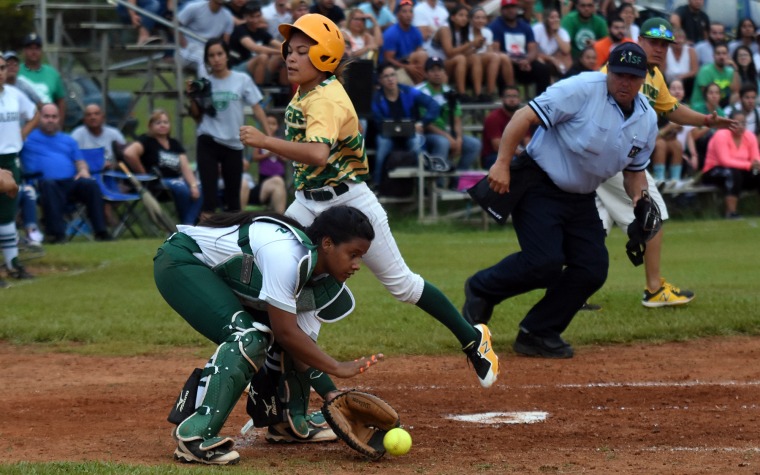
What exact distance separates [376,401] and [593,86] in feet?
9.72

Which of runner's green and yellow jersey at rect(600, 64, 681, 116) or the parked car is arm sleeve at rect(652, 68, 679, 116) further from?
the parked car

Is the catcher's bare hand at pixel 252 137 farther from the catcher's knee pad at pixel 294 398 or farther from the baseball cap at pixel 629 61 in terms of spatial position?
the baseball cap at pixel 629 61

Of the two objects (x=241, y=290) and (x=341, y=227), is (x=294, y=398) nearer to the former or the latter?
(x=241, y=290)

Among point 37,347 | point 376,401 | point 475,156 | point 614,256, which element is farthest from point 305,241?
point 475,156

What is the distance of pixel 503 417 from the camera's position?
6660 millimetres

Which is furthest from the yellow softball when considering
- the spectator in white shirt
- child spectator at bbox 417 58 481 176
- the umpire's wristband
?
the spectator in white shirt

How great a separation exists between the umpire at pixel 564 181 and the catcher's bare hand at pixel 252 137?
6.61 feet

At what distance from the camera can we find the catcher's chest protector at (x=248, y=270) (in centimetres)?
547

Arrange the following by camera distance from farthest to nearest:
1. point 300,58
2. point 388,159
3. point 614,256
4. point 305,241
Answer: point 388,159 < point 614,256 < point 300,58 < point 305,241

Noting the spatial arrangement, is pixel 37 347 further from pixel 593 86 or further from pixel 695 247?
pixel 695 247

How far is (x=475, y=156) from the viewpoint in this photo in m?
17.0

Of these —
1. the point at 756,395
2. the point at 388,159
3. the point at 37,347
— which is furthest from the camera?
the point at 388,159

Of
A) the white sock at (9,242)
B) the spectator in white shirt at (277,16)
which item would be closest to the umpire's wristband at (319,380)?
the white sock at (9,242)

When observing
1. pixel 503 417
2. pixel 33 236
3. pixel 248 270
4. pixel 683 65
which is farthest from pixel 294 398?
pixel 683 65
